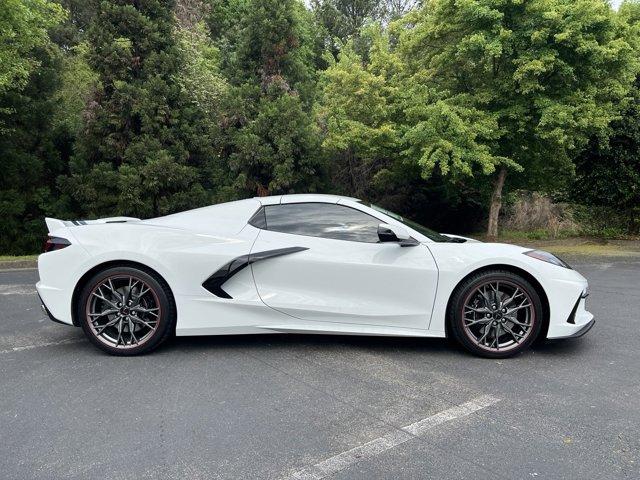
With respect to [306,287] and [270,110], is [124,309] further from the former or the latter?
[270,110]

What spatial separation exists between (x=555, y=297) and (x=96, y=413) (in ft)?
11.5

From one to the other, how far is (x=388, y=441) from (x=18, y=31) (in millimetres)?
12839

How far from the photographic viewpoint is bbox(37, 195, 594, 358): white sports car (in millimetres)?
3943

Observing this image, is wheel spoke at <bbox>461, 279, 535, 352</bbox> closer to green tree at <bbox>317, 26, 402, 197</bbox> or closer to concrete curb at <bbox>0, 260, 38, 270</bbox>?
green tree at <bbox>317, 26, 402, 197</bbox>

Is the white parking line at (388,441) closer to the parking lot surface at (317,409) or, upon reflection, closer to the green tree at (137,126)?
the parking lot surface at (317,409)

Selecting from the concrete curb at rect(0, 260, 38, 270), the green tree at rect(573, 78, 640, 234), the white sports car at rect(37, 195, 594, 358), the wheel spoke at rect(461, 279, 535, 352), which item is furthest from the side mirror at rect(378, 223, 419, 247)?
the green tree at rect(573, 78, 640, 234)

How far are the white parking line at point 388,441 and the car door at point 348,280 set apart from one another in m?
0.94

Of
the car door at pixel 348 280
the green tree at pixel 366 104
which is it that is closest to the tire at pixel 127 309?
the car door at pixel 348 280

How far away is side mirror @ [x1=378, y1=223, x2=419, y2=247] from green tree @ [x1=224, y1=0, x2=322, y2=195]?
→ 7.60 metres

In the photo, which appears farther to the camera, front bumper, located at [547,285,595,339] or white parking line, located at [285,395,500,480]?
front bumper, located at [547,285,595,339]

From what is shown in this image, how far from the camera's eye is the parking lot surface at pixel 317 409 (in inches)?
98.3

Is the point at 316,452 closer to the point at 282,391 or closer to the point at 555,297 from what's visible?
the point at 282,391

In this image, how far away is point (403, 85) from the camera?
10352mm

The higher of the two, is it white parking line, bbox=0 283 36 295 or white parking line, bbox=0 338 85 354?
white parking line, bbox=0 283 36 295
